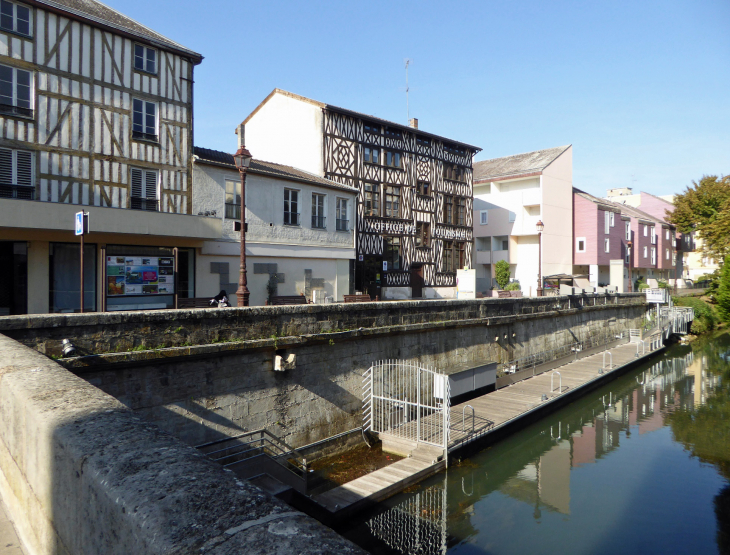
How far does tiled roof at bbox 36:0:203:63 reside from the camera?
48.4 feet

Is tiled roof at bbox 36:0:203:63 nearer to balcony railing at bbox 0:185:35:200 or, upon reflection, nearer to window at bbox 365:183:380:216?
balcony railing at bbox 0:185:35:200

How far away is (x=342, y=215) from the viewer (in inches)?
886

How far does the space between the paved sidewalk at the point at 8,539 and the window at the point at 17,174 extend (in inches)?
553

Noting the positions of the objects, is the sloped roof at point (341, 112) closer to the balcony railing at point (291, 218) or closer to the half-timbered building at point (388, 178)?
the half-timbered building at point (388, 178)

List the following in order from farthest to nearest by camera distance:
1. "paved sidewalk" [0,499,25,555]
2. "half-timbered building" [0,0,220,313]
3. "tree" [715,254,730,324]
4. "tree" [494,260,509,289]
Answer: "tree" [494,260,509,289] < "tree" [715,254,730,324] < "half-timbered building" [0,0,220,313] < "paved sidewalk" [0,499,25,555]

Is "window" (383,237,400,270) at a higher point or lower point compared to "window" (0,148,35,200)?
lower

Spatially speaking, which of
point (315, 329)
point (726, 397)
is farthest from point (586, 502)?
point (726, 397)

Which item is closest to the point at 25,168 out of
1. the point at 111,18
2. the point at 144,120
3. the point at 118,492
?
the point at 144,120

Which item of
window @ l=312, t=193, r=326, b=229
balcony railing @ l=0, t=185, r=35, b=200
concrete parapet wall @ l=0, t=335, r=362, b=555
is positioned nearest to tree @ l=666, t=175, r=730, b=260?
window @ l=312, t=193, r=326, b=229

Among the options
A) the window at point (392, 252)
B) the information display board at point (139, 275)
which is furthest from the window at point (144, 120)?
the window at point (392, 252)

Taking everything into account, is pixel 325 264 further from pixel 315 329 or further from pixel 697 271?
pixel 697 271

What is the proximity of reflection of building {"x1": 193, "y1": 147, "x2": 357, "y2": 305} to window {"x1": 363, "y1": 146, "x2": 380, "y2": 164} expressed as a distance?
428 cm

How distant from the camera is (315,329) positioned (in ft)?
36.0

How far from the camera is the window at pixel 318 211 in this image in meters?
21.1
